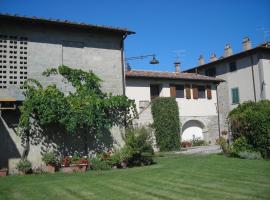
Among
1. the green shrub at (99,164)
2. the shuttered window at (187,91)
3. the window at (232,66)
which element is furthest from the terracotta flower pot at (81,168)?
the window at (232,66)

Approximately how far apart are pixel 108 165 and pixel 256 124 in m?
7.20

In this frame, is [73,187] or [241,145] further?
[241,145]

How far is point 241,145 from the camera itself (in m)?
15.4

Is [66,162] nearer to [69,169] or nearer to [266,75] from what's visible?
[69,169]

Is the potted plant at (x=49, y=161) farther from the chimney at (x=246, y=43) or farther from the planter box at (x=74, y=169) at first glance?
the chimney at (x=246, y=43)

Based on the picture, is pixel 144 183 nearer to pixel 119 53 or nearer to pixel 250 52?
pixel 119 53

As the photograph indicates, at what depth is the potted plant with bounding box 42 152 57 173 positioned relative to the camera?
12.8m

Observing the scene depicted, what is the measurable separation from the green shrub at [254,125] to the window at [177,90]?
31.6ft

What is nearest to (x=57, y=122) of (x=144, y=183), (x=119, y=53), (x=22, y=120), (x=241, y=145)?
(x=22, y=120)

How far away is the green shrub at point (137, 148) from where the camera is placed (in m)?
13.6

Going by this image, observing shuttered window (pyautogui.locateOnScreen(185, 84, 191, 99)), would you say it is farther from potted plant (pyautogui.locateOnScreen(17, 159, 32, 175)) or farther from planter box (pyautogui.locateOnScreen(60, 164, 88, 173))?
potted plant (pyautogui.locateOnScreen(17, 159, 32, 175))

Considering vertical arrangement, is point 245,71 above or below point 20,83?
above

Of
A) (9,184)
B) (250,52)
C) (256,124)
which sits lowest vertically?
(9,184)

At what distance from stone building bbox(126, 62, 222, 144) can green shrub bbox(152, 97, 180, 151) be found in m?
0.72
